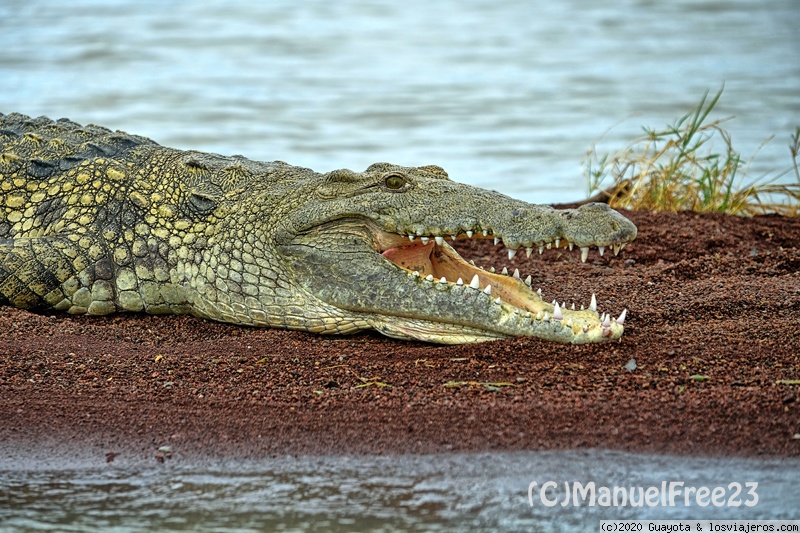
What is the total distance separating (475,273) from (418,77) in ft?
37.5

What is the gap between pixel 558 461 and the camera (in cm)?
408

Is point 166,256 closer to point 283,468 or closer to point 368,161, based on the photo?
point 283,468

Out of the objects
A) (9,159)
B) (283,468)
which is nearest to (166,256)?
(9,159)

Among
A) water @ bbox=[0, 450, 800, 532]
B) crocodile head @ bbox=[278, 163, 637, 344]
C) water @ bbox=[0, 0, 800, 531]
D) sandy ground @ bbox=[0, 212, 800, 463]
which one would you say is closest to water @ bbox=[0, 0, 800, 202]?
water @ bbox=[0, 0, 800, 531]

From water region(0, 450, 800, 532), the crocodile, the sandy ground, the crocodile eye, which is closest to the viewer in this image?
water region(0, 450, 800, 532)

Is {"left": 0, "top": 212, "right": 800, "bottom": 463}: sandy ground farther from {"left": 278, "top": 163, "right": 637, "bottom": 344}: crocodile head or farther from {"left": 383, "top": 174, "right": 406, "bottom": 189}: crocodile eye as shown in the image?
{"left": 383, "top": 174, "right": 406, "bottom": 189}: crocodile eye

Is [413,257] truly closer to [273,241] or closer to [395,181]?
[395,181]

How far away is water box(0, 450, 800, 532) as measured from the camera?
374 centimetres

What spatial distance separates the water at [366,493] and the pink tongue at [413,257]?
1632 millimetres

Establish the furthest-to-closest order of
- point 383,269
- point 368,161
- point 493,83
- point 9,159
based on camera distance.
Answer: point 493,83 < point 368,161 < point 9,159 < point 383,269

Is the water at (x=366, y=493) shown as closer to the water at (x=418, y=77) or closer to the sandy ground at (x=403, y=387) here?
the sandy ground at (x=403, y=387)

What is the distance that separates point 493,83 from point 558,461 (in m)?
12.1

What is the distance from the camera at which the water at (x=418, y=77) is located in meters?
11.8

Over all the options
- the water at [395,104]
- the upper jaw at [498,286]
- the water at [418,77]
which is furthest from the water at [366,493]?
the water at [418,77]
